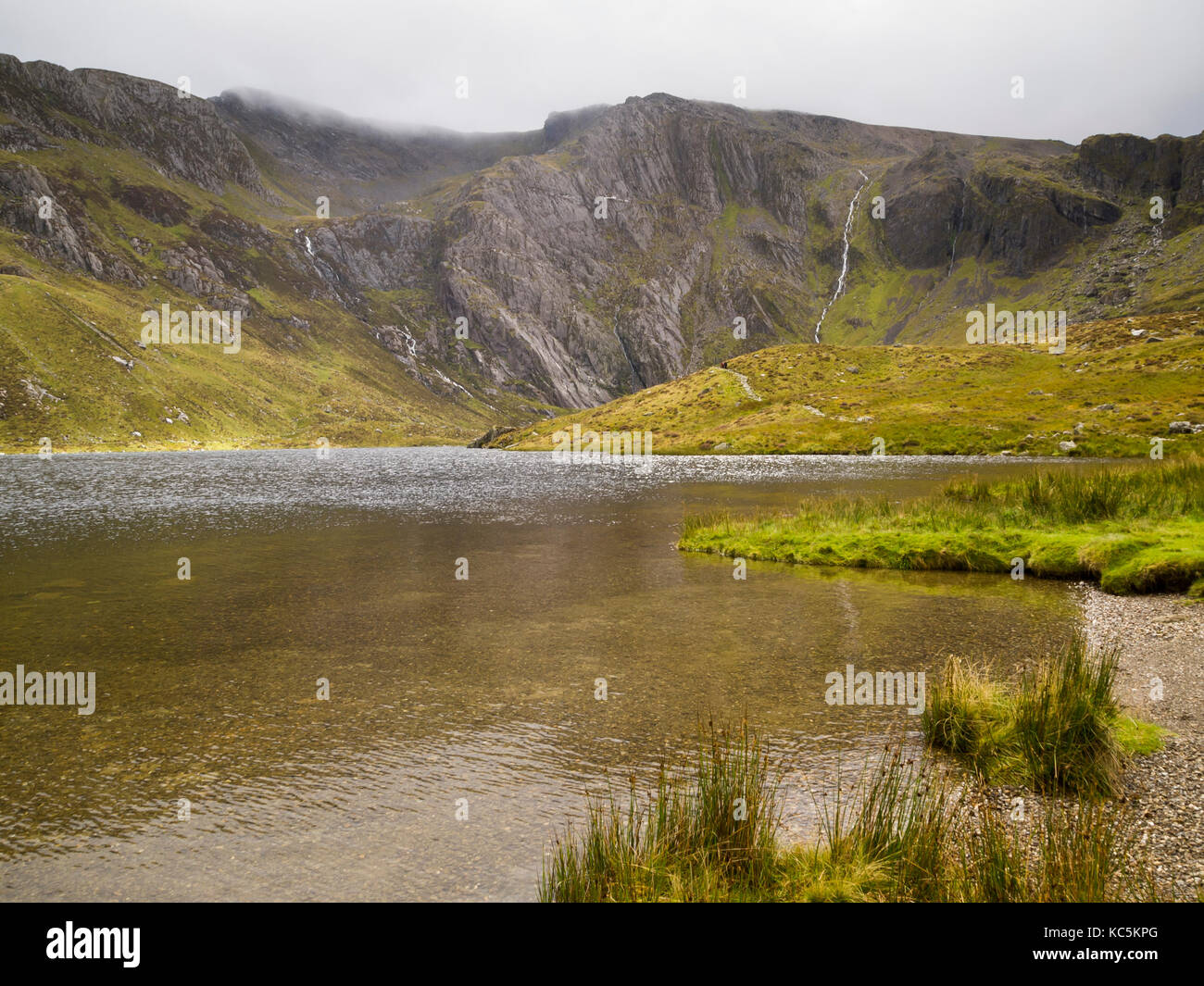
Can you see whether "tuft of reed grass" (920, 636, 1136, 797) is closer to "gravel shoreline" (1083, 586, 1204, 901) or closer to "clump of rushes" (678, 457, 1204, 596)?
"gravel shoreline" (1083, 586, 1204, 901)

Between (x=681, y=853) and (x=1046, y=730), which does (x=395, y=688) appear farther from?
(x=1046, y=730)

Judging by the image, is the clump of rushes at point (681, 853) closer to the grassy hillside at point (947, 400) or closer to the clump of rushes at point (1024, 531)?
the clump of rushes at point (1024, 531)

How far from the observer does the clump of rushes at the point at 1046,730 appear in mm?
10312

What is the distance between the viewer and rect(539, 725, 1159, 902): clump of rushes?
23.1 feet

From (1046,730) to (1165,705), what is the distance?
4.19 m

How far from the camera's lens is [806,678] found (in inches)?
632

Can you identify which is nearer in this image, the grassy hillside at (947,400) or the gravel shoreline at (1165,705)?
the gravel shoreline at (1165,705)

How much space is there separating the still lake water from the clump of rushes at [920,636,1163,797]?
4.23ft

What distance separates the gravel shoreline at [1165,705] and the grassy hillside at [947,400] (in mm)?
77324

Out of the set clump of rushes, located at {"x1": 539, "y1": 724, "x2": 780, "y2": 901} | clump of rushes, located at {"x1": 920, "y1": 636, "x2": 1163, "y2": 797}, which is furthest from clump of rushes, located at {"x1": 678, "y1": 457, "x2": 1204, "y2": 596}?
clump of rushes, located at {"x1": 539, "y1": 724, "x2": 780, "y2": 901}

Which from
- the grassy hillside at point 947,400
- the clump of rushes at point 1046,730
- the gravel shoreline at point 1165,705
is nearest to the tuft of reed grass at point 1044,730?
the clump of rushes at point 1046,730
